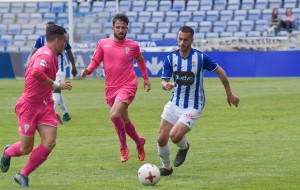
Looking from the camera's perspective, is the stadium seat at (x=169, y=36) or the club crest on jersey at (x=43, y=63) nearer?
the club crest on jersey at (x=43, y=63)

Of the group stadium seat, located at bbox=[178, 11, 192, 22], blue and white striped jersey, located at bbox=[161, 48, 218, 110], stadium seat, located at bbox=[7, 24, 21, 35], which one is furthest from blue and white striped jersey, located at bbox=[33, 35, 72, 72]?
stadium seat, located at bbox=[178, 11, 192, 22]

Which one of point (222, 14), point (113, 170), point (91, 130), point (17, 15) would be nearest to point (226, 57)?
point (222, 14)

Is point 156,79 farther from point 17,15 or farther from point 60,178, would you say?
point 60,178

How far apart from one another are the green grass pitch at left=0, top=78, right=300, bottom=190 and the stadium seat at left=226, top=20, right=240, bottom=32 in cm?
1681

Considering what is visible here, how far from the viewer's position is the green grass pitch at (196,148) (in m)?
11.8

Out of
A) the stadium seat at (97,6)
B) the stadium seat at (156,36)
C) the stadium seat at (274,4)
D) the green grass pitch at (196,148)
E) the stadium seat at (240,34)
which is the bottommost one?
the stadium seat at (156,36)

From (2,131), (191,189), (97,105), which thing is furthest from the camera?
(97,105)

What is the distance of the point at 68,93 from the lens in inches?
1230

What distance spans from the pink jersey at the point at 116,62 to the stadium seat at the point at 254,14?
31628mm

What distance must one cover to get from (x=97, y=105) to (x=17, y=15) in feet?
Result: 61.5

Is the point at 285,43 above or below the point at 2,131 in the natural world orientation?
below

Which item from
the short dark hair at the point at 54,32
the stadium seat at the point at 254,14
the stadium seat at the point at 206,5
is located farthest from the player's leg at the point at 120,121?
the stadium seat at the point at 206,5

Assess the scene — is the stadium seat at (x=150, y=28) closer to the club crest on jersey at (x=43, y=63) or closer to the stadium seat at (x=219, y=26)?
the stadium seat at (x=219, y=26)

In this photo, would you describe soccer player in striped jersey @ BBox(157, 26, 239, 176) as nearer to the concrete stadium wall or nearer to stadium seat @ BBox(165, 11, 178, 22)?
the concrete stadium wall
